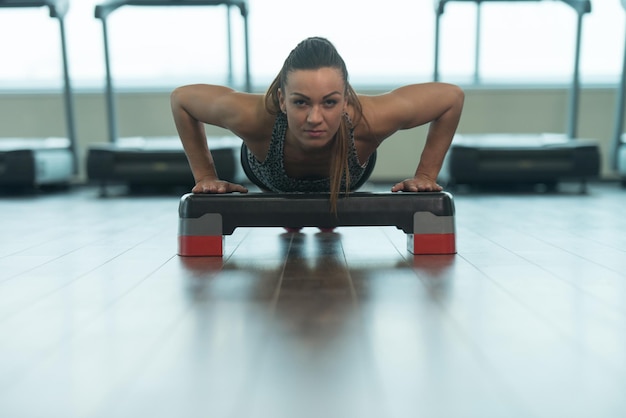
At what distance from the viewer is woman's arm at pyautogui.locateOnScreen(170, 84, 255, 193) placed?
1.80 meters

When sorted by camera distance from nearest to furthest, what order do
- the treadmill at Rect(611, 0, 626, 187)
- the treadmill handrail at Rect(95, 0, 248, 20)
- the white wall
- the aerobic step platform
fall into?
the aerobic step platform
the treadmill handrail at Rect(95, 0, 248, 20)
the treadmill at Rect(611, 0, 626, 187)
the white wall

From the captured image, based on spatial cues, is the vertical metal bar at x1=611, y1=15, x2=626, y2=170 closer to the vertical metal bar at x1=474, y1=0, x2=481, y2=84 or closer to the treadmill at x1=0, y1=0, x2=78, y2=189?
the vertical metal bar at x1=474, y1=0, x2=481, y2=84

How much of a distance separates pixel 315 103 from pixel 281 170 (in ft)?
1.37

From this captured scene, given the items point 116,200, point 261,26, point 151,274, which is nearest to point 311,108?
point 151,274

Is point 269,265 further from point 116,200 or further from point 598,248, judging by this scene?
point 116,200

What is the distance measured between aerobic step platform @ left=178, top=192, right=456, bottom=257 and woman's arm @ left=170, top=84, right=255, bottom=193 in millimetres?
98

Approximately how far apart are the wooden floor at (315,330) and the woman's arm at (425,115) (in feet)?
0.83

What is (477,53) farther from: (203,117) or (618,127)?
(203,117)

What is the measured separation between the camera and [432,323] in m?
1.08

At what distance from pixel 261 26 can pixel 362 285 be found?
399 cm

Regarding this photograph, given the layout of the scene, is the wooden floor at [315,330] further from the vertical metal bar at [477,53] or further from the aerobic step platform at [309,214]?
the vertical metal bar at [477,53]

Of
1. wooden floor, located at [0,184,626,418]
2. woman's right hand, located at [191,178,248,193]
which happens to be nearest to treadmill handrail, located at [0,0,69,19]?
wooden floor, located at [0,184,626,418]

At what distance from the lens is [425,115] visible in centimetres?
186

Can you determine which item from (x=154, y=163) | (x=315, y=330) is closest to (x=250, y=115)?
(x=315, y=330)
